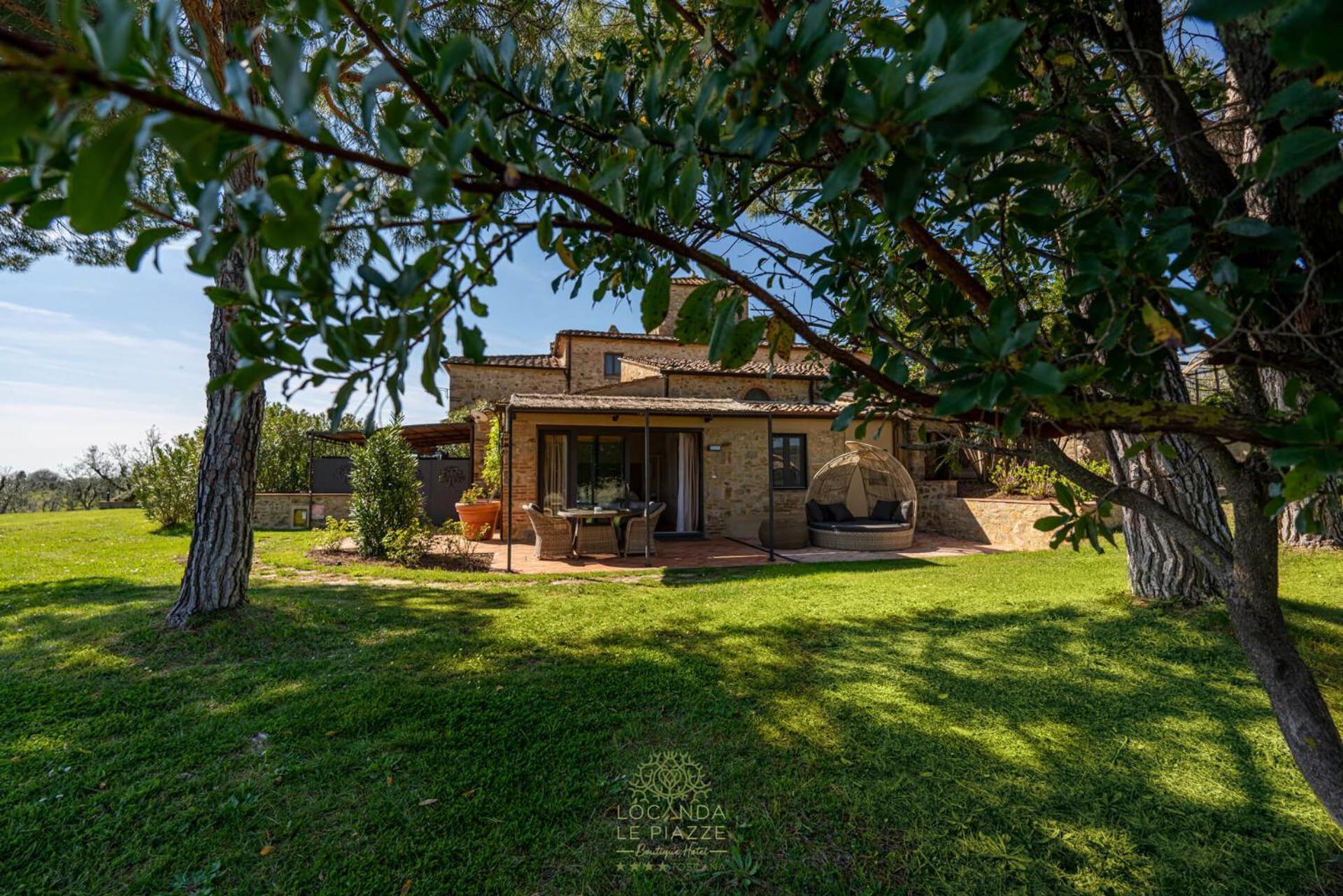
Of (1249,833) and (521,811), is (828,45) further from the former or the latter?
(1249,833)

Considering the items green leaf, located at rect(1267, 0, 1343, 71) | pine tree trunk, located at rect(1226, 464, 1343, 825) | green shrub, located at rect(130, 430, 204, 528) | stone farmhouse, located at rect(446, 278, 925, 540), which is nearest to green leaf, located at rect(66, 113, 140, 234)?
green leaf, located at rect(1267, 0, 1343, 71)

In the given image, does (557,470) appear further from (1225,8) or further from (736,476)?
(1225,8)

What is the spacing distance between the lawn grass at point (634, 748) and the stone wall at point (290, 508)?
893 centimetres

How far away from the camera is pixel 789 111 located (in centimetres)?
85

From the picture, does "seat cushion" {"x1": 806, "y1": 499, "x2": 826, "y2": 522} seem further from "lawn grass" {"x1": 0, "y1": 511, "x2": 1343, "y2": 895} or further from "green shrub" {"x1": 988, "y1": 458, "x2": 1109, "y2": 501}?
"lawn grass" {"x1": 0, "y1": 511, "x2": 1343, "y2": 895}

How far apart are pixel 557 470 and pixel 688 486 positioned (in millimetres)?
3073

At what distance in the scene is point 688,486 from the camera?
13.6m

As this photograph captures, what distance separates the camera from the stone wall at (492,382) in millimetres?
19594

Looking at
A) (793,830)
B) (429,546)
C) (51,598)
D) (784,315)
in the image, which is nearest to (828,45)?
(784,315)

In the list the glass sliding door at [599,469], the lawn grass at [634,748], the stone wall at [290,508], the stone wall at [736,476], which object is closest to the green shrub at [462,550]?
the glass sliding door at [599,469]

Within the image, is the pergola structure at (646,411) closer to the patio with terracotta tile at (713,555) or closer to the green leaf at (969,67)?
the patio with terracotta tile at (713,555)

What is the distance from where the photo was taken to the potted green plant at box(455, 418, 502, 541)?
12438 mm

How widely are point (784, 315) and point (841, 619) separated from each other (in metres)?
4.98

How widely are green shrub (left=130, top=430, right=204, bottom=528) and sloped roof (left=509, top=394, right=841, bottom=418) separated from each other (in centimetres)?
812
